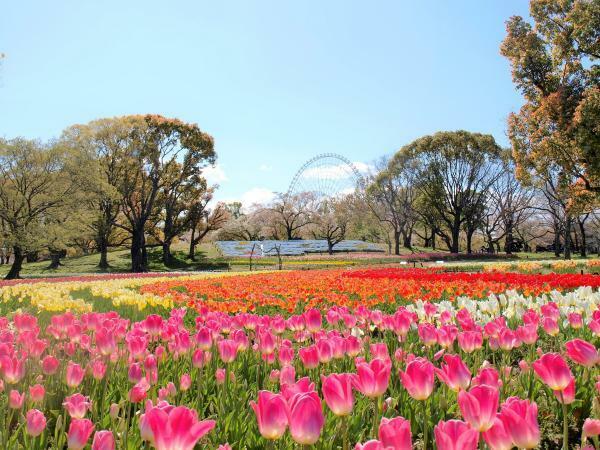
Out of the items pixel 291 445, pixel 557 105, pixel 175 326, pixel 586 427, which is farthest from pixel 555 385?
pixel 557 105

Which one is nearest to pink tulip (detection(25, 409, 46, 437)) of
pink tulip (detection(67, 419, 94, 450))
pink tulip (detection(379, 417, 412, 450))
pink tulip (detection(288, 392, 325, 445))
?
pink tulip (detection(67, 419, 94, 450))

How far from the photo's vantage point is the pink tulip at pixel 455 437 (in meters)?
0.99

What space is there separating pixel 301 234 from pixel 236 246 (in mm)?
15891

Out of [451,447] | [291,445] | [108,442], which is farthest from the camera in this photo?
[291,445]

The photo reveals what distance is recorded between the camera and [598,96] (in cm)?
1488

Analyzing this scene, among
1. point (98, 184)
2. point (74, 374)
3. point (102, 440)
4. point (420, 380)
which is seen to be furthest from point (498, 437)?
point (98, 184)

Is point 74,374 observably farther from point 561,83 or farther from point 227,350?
point 561,83

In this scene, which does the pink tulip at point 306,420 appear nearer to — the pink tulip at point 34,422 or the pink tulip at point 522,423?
the pink tulip at point 522,423

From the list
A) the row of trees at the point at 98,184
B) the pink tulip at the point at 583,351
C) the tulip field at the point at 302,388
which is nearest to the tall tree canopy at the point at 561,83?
the tulip field at the point at 302,388

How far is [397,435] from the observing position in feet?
3.42

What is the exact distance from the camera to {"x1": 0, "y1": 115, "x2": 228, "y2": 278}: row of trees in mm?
24547

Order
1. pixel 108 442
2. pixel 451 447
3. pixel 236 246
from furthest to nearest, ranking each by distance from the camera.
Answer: pixel 236 246 < pixel 108 442 < pixel 451 447

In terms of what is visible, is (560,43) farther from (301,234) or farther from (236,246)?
(301,234)

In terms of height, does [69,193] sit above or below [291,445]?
above
